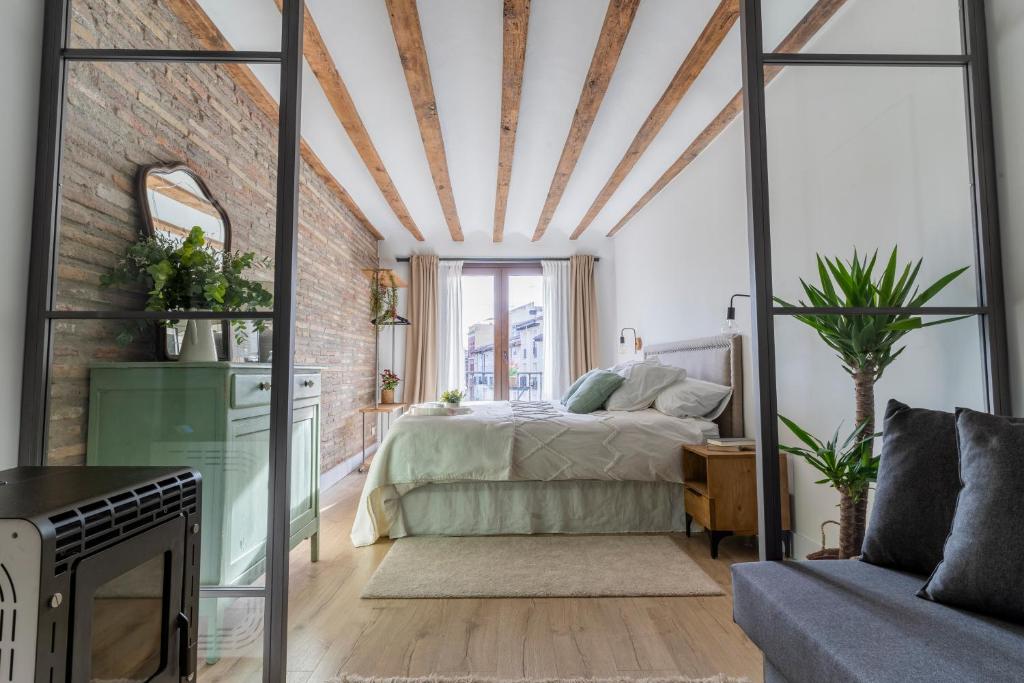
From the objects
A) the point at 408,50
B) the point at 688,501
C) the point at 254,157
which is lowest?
the point at 688,501

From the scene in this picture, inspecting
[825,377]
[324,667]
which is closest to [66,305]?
[324,667]

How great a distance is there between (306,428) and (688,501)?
2.17 m

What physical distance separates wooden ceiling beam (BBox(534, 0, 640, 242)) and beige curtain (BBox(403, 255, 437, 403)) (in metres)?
2.25

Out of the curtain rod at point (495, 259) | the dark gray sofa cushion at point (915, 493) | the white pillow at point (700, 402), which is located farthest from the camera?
the curtain rod at point (495, 259)

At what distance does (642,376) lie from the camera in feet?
11.8

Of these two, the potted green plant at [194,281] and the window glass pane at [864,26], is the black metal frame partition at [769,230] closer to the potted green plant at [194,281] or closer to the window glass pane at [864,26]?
the window glass pane at [864,26]

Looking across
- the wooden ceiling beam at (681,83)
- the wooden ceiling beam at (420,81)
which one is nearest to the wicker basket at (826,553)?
the wooden ceiling beam at (681,83)

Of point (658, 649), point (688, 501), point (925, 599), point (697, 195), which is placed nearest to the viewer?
point (925, 599)

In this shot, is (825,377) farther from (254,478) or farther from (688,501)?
(254,478)

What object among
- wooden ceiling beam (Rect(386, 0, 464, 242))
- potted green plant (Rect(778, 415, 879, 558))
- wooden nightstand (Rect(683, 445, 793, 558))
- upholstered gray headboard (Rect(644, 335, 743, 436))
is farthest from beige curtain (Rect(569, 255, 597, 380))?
potted green plant (Rect(778, 415, 879, 558))

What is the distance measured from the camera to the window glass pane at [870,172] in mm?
1598

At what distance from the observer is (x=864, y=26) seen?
1.69 m

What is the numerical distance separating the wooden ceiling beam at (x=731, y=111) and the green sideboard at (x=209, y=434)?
2.00 metres

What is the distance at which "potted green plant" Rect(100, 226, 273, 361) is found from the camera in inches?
59.4
